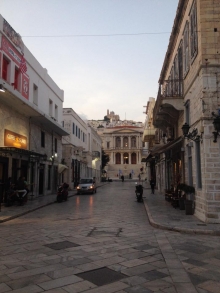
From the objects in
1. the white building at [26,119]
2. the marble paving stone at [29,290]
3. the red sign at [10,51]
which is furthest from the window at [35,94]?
the marble paving stone at [29,290]

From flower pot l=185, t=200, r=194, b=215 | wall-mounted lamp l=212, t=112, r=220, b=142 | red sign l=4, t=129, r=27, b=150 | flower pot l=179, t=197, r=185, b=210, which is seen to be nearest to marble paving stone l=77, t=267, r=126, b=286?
wall-mounted lamp l=212, t=112, r=220, b=142

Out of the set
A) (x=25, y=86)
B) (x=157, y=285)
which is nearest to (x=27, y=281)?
(x=157, y=285)

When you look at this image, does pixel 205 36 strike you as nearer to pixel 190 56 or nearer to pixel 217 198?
pixel 190 56

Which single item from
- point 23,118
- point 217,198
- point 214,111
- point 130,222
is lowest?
point 130,222

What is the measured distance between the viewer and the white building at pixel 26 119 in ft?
48.0

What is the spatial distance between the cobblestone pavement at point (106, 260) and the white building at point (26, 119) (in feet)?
22.6

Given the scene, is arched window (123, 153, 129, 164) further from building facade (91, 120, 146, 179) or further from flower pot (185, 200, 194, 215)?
flower pot (185, 200, 194, 215)

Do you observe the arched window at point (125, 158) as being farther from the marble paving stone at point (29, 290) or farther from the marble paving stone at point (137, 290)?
the marble paving stone at point (29, 290)

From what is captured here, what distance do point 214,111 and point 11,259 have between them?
779cm

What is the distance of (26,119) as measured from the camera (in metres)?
17.9

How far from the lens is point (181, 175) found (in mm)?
14227

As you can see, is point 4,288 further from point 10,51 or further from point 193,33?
point 10,51

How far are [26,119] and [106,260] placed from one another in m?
14.2

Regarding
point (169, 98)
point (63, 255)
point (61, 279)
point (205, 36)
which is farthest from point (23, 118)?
point (61, 279)
